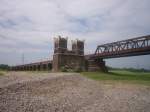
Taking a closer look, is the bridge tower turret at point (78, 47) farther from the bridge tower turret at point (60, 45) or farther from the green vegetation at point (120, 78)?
the green vegetation at point (120, 78)

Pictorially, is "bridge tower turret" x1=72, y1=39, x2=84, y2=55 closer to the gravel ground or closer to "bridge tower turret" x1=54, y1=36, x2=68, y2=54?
"bridge tower turret" x1=54, y1=36, x2=68, y2=54

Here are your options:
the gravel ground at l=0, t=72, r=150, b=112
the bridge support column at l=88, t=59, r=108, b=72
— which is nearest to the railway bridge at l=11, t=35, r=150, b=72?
the bridge support column at l=88, t=59, r=108, b=72

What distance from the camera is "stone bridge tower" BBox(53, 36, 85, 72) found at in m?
50.7

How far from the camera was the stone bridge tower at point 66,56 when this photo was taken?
50719mm

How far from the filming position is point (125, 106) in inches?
620

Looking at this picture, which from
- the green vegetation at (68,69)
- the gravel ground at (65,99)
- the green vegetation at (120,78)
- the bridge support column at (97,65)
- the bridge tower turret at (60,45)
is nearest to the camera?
the gravel ground at (65,99)

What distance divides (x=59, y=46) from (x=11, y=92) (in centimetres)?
3759


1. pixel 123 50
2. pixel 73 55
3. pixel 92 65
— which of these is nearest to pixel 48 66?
pixel 73 55

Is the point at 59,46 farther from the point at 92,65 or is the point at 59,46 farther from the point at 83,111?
the point at 83,111

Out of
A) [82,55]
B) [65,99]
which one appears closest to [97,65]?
[82,55]

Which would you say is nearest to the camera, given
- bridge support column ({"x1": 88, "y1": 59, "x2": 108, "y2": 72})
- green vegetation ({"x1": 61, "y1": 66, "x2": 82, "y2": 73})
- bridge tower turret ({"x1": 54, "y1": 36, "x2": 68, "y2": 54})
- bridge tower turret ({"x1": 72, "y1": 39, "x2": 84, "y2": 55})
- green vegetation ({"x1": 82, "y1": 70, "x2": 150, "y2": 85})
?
green vegetation ({"x1": 82, "y1": 70, "x2": 150, "y2": 85})

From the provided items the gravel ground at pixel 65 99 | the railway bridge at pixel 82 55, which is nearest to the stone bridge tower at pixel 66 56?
the railway bridge at pixel 82 55

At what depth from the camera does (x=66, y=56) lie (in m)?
53.5

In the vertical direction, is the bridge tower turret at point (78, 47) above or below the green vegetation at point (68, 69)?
above
